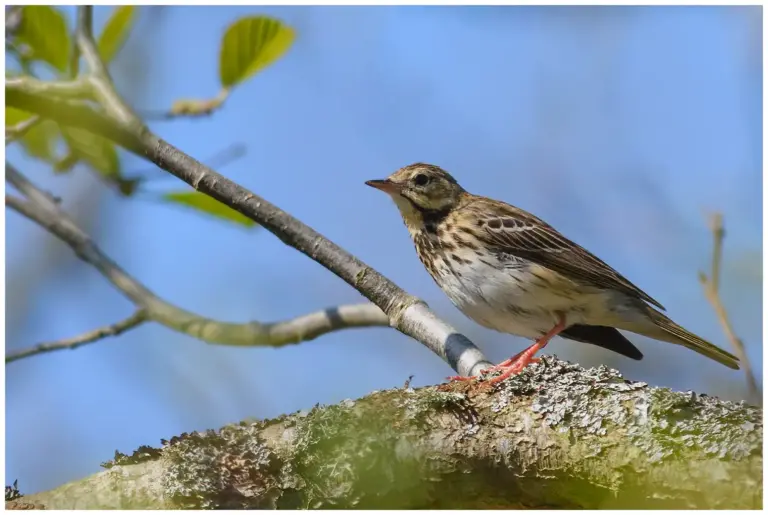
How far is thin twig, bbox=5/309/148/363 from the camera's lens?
15.1 ft

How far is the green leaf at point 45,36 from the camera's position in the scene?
4.60 meters

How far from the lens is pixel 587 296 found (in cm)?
514

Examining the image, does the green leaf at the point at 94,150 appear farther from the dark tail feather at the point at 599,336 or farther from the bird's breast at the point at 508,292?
the dark tail feather at the point at 599,336

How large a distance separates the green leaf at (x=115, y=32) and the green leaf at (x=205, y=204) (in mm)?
839

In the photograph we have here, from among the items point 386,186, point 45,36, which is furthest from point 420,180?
point 45,36

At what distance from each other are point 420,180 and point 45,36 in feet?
7.78

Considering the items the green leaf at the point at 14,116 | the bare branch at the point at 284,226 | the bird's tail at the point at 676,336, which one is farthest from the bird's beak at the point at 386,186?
the green leaf at the point at 14,116

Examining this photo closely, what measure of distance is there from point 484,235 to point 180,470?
260 centimetres

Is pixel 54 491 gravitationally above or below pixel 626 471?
above

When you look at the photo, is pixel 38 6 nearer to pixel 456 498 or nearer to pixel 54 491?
pixel 54 491

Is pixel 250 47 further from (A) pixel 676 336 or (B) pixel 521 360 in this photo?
(A) pixel 676 336

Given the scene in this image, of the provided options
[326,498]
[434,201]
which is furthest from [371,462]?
[434,201]

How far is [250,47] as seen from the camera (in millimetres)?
4645

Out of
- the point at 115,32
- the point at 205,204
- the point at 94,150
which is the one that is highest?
the point at 115,32
